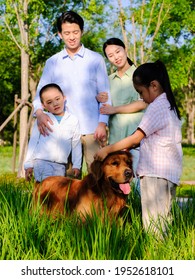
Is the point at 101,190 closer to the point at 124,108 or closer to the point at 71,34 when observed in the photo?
the point at 124,108

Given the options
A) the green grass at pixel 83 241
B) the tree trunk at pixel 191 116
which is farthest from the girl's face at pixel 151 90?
the tree trunk at pixel 191 116

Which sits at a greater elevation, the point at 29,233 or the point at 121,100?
the point at 121,100

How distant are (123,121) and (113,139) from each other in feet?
0.73

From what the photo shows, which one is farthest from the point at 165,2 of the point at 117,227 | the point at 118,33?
the point at 117,227

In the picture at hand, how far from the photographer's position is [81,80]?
6199 mm

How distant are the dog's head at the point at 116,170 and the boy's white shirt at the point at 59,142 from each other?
92cm

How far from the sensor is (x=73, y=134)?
6.03m

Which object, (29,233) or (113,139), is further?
(113,139)

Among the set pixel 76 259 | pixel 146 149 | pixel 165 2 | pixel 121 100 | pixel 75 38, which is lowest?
pixel 76 259

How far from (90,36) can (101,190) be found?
113 feet

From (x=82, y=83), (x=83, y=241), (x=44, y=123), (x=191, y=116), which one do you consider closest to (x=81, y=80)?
(x=82, y=83)

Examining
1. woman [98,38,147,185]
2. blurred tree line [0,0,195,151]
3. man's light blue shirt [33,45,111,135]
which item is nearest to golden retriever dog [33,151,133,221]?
man's light blue shirt [33,45,111,135]

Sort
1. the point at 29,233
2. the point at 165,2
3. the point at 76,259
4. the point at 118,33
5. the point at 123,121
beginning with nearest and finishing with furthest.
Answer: the point at 76,259 < the point at 29,233 < the point at 123,121 < the point at 165,2 < the point at 118,33

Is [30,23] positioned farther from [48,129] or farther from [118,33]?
[118,33]
